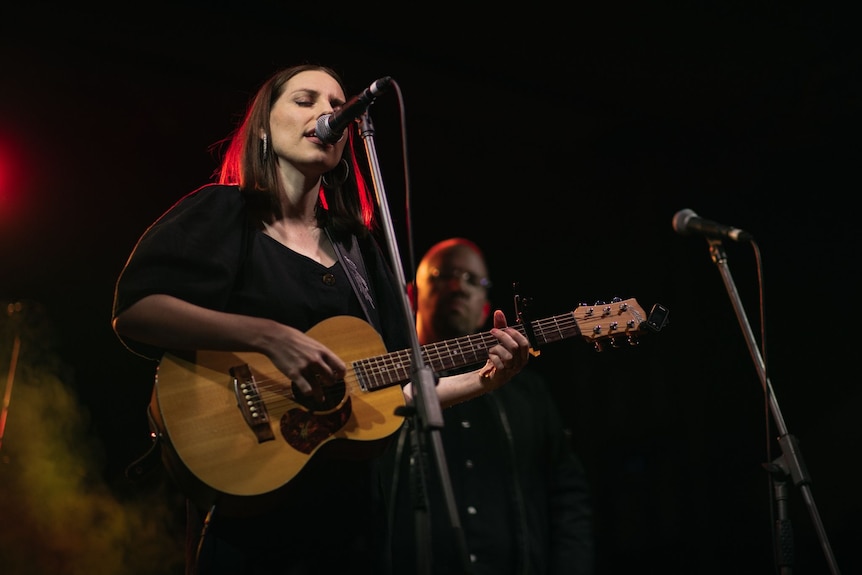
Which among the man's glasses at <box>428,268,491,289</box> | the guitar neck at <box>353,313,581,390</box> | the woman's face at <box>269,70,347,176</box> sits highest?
the woman's face at <box>269,70,347,176</box>

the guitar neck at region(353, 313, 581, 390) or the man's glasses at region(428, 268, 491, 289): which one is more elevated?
the man's glasses at region(428, 268, 491, 289)

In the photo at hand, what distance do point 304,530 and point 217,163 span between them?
3420 millimetres

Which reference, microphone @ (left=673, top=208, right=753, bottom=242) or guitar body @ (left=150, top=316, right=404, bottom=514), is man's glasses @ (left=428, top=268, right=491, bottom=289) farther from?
guitar body @ (left=150, top=316, right=404, bottom=514)

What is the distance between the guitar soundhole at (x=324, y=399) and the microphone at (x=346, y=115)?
30.4 inches

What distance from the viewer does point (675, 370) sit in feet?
18.7

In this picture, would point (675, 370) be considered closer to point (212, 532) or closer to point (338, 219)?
point (338, 219)

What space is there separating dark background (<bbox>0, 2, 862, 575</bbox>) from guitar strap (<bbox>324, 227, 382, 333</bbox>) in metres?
2.01

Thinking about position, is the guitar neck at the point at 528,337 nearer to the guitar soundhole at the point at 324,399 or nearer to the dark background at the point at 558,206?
the guitar soundhole at the point at 324,399

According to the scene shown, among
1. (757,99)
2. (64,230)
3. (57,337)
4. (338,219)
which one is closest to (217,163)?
(64,230)

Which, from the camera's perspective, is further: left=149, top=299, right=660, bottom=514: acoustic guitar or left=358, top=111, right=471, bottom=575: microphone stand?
left=149, top=299, right=660, bottom=514: acoustic guitar

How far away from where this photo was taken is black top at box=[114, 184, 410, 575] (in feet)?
7.01

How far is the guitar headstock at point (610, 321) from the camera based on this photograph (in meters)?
2.83

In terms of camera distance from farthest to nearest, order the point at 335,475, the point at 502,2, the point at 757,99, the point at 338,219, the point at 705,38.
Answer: the point at 757,99
the point at 705,38
the point at 502,2
the point at 338,219
the point at 335,475

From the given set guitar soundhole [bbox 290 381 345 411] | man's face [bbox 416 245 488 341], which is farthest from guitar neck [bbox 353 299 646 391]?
man's face [bbox 416 245 488 341]
